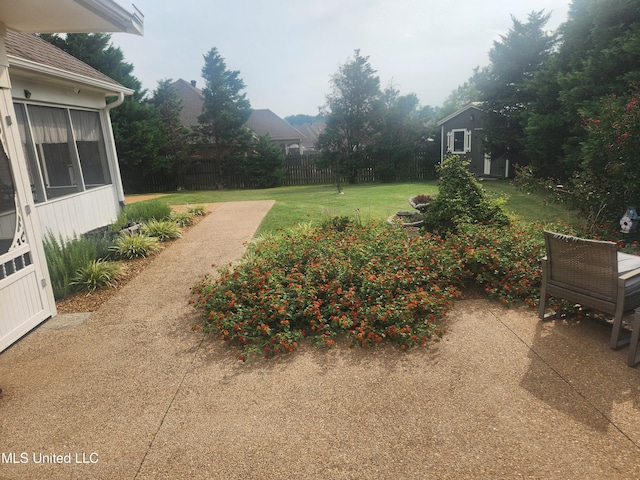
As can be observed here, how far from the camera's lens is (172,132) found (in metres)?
20.6

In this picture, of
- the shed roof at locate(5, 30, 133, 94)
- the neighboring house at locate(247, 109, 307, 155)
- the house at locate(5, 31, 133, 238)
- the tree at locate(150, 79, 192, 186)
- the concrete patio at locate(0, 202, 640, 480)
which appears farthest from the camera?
the neighboring house at locate(247, 109, 307, 155)

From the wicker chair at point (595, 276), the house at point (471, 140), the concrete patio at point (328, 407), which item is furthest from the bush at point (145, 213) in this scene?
the house at point (471, 140)

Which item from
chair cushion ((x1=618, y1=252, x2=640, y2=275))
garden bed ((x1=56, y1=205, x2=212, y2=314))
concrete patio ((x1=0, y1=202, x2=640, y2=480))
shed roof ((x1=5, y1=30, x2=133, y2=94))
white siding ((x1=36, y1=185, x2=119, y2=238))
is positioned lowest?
concrete patio ((x1=0, y1=202, x2=640, y2=480))

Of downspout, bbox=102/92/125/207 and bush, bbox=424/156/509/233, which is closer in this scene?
bush, bbox=424/156/509/233

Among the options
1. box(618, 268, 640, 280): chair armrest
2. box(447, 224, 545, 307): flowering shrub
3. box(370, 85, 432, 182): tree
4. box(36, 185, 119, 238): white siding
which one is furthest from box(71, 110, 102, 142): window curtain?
box(370, 85, 432, 182): tree

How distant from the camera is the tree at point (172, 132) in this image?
20453 mm

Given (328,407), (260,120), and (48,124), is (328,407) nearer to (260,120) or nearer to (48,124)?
(48,124)

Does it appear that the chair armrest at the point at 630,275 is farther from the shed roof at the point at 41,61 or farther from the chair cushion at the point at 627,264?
the shed roof at the point at 41,61

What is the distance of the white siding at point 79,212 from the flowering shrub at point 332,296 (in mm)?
3715

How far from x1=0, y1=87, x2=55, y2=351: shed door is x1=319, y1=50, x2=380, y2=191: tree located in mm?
17839

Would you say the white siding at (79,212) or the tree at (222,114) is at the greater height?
the tree at (222,114)

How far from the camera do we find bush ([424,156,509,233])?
6547mm

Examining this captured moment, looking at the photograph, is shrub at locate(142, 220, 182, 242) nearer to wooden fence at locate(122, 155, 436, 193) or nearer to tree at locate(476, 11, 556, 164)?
wooden fence at locate(122, 155, 436, 193)

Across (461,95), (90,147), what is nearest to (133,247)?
(90,147)
